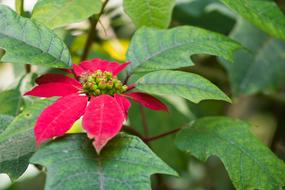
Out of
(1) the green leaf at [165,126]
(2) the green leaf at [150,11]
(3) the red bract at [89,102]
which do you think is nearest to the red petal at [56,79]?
(3) the red bract at [89,102]

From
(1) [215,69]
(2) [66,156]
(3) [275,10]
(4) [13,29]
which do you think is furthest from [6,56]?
(1) [215,69]

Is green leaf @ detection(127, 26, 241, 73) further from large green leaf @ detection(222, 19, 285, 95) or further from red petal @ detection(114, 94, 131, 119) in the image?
large green leaf @ detection(222, 19, 285, 95)

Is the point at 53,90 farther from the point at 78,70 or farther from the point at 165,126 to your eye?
the point at 165,126

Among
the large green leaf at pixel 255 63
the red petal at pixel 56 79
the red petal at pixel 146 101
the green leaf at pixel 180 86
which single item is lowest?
the large green leaf at pixel 255 63

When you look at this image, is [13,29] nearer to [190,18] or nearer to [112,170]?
[112,170]

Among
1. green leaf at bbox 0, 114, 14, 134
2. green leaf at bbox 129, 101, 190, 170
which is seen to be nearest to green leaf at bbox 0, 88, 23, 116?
green leaf at bbox 0, 114, 14, 134

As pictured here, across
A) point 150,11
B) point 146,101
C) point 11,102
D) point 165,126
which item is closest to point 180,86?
point 146,101

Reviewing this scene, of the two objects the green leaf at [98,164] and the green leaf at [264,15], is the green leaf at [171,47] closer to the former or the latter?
the green leaf at [264,15]
